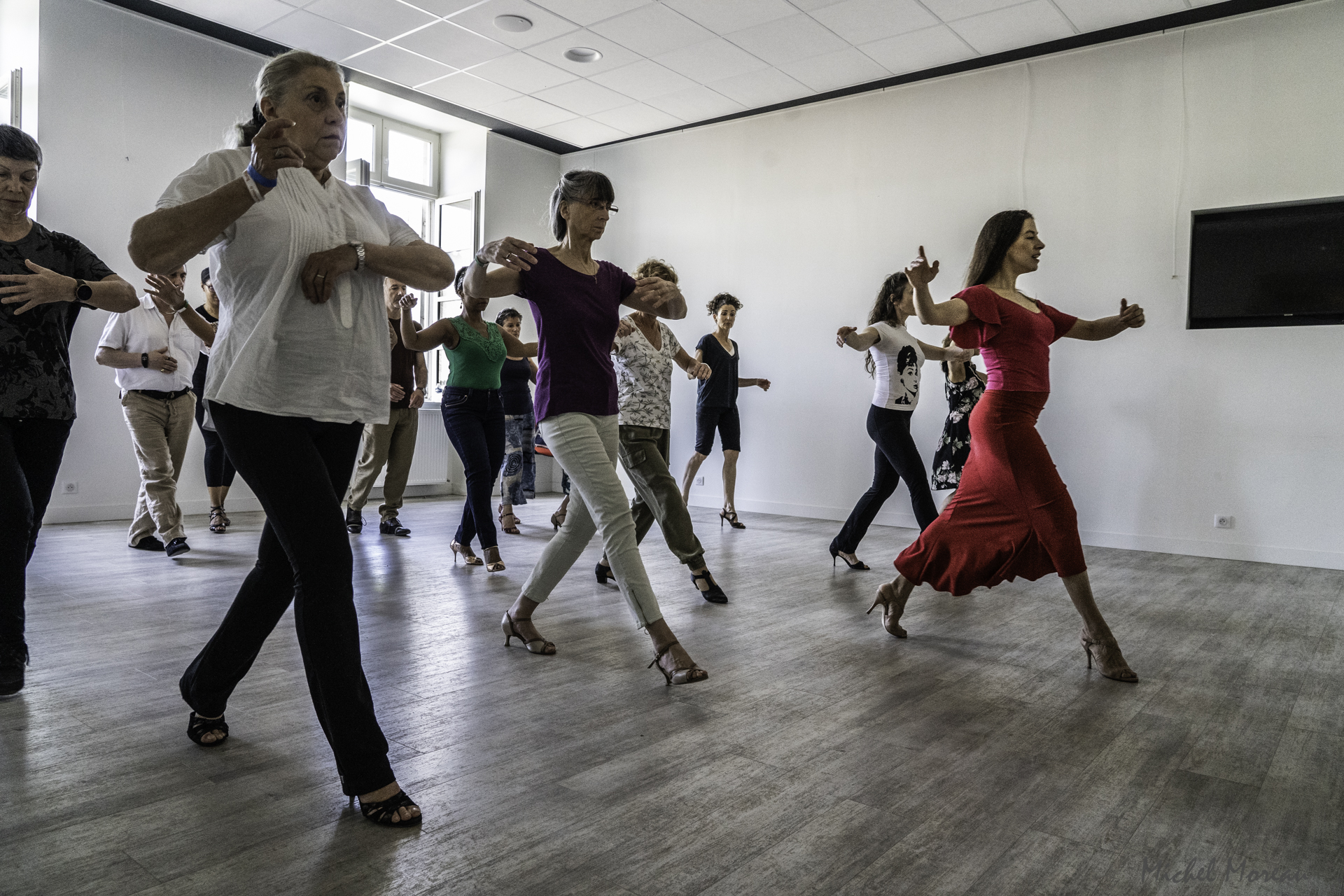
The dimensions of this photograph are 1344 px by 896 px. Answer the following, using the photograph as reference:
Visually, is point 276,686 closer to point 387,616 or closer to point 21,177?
point 387,616

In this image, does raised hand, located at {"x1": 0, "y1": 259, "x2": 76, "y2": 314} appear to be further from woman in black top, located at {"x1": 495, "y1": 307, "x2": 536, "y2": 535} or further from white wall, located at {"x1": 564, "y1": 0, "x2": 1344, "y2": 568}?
white wall, located at {"x1": 564, "y1": 0, "x2": 1344, "y2": 568}

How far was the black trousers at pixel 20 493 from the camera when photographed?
235 centimetres

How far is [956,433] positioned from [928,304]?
3.42m

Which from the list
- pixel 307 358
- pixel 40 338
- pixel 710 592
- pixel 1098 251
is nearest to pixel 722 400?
pixel 1098 251

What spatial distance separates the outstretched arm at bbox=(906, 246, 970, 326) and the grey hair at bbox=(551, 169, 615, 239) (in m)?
0.95

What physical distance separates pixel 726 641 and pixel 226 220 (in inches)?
85.3

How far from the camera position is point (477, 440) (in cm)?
436

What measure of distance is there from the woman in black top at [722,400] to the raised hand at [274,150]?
200 inches

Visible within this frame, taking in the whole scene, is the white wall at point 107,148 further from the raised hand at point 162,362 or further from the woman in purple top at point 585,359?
the woman in purple top at point 585,359

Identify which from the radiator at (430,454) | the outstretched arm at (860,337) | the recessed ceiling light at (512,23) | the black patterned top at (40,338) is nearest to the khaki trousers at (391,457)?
the radiator at (430,454)

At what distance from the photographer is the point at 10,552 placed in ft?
7.81

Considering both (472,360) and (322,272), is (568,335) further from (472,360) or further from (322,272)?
(472,360)

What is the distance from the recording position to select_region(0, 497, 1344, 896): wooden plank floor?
4.88 ft

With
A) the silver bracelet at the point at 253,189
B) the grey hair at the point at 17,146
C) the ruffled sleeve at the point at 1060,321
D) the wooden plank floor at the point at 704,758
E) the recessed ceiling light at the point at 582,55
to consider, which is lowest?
the wooden plank floor at the point at 704,758
